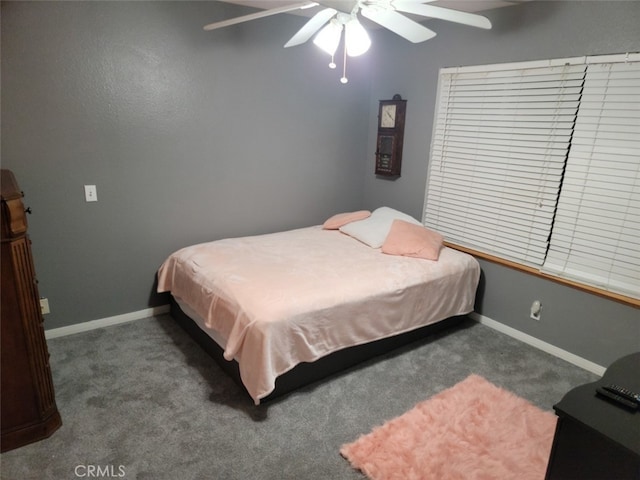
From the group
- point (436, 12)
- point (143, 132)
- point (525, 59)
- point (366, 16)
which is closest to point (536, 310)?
point (525, 59)

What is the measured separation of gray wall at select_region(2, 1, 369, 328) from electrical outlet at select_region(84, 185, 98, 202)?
0.09 ft

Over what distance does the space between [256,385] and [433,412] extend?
100cm

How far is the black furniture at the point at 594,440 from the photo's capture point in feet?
3.57

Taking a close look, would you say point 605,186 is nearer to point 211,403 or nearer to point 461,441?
point 461,441

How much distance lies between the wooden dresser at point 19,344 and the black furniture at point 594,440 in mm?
2136

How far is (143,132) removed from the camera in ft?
9.34

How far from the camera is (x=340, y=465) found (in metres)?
1.86

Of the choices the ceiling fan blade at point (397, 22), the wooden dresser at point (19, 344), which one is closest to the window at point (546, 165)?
the ceiling fan blade at point (397, 22)

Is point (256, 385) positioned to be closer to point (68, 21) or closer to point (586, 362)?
point (586, 362)

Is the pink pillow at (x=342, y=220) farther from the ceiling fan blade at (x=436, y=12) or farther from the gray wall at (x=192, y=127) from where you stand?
the ceiling fan blade at (x=436, y=12)

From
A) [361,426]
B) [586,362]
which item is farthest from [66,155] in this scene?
[586,362]

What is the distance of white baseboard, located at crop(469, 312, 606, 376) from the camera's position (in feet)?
8.87

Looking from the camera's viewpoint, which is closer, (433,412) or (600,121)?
(433,412)

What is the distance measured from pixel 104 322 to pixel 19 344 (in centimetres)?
126
